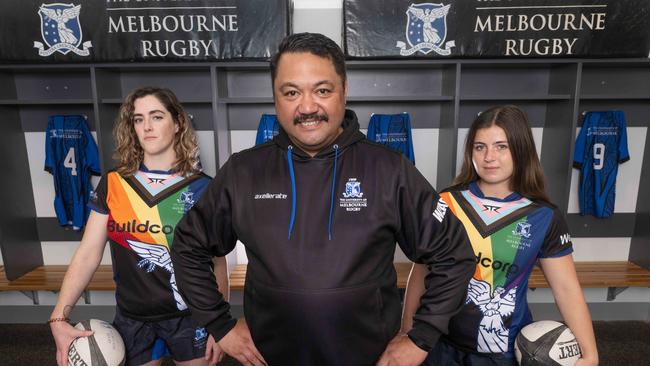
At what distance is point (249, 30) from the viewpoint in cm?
258

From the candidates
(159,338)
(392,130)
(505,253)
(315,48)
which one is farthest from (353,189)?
(392,130)

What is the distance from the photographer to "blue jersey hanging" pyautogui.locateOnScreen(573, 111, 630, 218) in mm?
2881

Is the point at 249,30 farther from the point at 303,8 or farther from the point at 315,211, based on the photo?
the point at 315,211

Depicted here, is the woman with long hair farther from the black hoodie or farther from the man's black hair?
the man's black hair

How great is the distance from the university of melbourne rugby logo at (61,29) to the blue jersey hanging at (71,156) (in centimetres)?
51

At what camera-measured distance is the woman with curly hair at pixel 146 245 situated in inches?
54.5

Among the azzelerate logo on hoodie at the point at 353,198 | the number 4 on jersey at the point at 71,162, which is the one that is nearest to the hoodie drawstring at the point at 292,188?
the azzelerate logo on hoodie at the point at 353,198

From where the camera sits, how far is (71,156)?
2.91m

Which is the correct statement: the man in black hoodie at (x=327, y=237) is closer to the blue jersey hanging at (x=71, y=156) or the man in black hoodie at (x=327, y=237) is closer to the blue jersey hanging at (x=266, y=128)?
the blue jersey hanging at (x=266, y=128)

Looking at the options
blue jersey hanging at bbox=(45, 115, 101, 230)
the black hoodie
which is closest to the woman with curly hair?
the black hoodie

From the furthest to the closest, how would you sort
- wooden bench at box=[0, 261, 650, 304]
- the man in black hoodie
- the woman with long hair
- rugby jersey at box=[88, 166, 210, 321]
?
1. wooden bench at box=[0, 261, 650, 304]
2. rugby jersey at box=[88, 166, 210, 321]
3. the woman with long hair
4. the man in black hoodie

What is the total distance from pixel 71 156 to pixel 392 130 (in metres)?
2.37

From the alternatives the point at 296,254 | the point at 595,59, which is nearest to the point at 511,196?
the point at 296,254

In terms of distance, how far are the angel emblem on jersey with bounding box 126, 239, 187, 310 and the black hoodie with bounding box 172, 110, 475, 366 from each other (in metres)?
0.36
